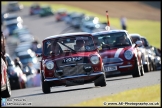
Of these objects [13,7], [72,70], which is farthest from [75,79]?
[13,7]

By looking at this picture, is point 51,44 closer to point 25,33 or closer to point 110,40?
point 110,40

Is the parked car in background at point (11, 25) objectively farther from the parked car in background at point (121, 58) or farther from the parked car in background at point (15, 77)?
the parked car in background at point (121, 58)

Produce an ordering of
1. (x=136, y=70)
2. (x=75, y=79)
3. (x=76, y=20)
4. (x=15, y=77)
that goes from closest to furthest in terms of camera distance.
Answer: (x=75, y=79) → (x=136, y=70) → (x=15, y=77) → (x=76, y=20)

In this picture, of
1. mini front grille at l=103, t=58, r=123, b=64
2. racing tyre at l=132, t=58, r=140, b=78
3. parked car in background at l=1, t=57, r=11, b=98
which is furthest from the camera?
mini front grille at l=103, t=58, r=123, b=64

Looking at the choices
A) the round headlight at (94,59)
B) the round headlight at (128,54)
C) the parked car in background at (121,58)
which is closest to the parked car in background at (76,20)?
the parked car in background at (121,58)

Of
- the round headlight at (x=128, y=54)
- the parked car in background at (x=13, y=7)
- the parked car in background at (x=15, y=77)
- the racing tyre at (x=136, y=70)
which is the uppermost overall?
the parked car in background at (x=13, y=7)

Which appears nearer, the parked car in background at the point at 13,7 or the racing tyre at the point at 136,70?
the racing tyre at the point at 136,70

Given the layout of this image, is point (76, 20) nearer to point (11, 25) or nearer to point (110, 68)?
point (11, 25)

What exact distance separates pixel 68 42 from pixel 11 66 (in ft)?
27.6

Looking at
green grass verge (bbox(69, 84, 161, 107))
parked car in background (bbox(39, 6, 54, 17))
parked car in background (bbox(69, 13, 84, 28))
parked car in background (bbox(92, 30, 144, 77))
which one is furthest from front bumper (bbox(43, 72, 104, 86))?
parked car in background (bbox(39, 6, 54, 17))

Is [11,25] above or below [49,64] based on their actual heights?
below

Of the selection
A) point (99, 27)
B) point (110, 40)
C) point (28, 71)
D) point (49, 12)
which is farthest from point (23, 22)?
point (110, 40)

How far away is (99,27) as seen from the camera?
6266cm

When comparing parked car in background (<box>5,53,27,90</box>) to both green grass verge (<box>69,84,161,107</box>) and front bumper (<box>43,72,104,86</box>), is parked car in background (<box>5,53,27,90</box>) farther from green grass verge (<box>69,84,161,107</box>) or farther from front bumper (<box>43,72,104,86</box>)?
green grass verge (<box>69,84,161,107</box>)
